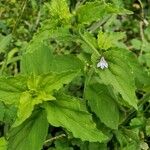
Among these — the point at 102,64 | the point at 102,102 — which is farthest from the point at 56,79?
the point at 102,102

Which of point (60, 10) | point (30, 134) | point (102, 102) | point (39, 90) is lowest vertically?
point (102, 102)

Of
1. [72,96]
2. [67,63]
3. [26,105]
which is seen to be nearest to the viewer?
[26,105]

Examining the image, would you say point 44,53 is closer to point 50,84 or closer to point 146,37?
point 50,84

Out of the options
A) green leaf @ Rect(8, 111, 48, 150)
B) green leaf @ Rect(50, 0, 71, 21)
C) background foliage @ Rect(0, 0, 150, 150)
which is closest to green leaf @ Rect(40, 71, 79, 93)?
background foliage @ Rect(0, 0, 150, 150)

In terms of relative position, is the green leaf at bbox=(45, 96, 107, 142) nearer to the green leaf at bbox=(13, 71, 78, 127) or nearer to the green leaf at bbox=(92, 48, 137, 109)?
the green leaf at bbox=(13, 71, 78, 127)

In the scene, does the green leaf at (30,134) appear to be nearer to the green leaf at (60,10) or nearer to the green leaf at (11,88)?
the green leaf at (11,88)

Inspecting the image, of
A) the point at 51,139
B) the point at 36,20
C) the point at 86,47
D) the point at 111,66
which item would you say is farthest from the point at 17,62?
the point at 111,66

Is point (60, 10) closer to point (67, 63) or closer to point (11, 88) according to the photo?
point (67, 63)
